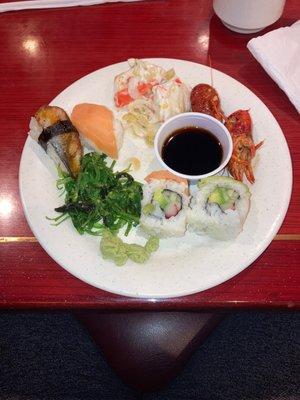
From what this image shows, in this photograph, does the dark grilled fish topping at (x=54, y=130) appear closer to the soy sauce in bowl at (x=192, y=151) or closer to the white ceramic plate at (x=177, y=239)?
the white ceramic plate at (x=177, y=239)

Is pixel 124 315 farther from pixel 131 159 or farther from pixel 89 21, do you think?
pixel 89 21

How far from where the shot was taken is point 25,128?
1.79m

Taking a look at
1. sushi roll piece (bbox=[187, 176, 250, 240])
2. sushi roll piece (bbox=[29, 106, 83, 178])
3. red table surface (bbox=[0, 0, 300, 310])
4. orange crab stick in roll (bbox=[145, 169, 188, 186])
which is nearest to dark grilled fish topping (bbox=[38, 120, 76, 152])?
sushi roll piece (bbox=[29, 106, 83, 178])

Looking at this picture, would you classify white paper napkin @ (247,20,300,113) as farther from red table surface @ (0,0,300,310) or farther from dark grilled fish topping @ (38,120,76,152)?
dark grilled fish topping @ (38,120,76,152)

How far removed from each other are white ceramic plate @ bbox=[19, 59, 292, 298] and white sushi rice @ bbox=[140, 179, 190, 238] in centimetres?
5

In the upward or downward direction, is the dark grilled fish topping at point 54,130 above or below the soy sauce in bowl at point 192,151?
above

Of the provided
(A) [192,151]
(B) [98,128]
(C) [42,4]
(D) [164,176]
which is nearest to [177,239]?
(D) [164,176]

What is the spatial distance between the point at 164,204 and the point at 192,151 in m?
0.26

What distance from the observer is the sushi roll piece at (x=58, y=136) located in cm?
163

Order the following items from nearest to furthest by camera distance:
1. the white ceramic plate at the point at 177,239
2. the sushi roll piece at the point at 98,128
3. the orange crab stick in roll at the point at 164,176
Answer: the white ceramic plate at the point at 177,239
the orange crab stick in roll at the point at 164,176
the sushi roll piece at the point at 98,128

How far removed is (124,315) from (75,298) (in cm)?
37

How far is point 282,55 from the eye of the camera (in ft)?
5.88

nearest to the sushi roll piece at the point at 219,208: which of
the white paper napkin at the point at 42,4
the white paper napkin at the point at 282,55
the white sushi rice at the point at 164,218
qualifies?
the white sushi rice at the point at 164,218

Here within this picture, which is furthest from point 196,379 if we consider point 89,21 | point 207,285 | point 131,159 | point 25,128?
point 89,21
